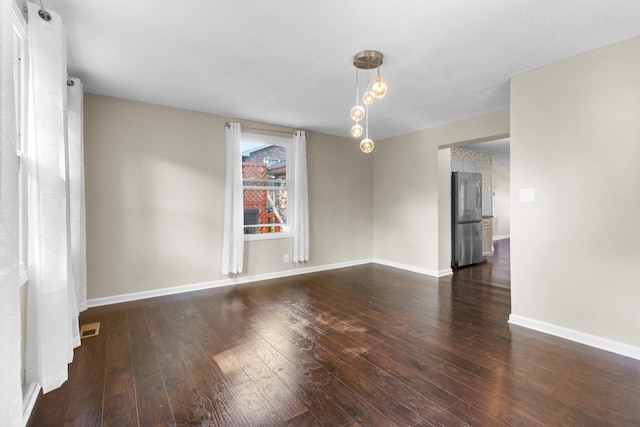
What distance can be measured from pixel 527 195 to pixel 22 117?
13.1 ft

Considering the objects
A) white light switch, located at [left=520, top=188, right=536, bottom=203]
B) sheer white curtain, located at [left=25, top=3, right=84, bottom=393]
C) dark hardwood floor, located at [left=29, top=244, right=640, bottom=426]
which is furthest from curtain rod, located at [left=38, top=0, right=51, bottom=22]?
white light switch, located at [left=520, top=188, right=536, bottom=203]

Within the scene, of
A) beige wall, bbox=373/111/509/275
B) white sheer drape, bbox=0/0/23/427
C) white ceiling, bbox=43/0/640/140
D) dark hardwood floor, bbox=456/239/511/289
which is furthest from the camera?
beige wall, bbox=373/111/509/275

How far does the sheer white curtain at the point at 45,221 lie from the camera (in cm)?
170

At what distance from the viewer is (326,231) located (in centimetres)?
543

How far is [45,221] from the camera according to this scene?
1.73 metres

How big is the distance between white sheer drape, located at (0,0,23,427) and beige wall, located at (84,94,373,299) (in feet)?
8.71

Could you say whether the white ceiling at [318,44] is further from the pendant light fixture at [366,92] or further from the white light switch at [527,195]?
the white light switch at [527,195]

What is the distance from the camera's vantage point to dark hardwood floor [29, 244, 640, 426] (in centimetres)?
169

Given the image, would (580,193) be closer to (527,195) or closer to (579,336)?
(527,195)

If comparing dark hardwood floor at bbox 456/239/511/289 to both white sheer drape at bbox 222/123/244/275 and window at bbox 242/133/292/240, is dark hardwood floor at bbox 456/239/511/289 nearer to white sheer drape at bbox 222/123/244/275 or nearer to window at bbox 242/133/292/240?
window at bbox 242/133/292/240

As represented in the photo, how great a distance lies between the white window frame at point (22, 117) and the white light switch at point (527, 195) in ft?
12.8

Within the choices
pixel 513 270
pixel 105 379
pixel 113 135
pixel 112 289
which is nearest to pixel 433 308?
pixel 513 270

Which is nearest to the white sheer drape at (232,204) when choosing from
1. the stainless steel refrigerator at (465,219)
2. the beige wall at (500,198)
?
the stainless steel refrigerator at (465,219)

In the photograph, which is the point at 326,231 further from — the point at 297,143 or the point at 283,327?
the point at 283,327
